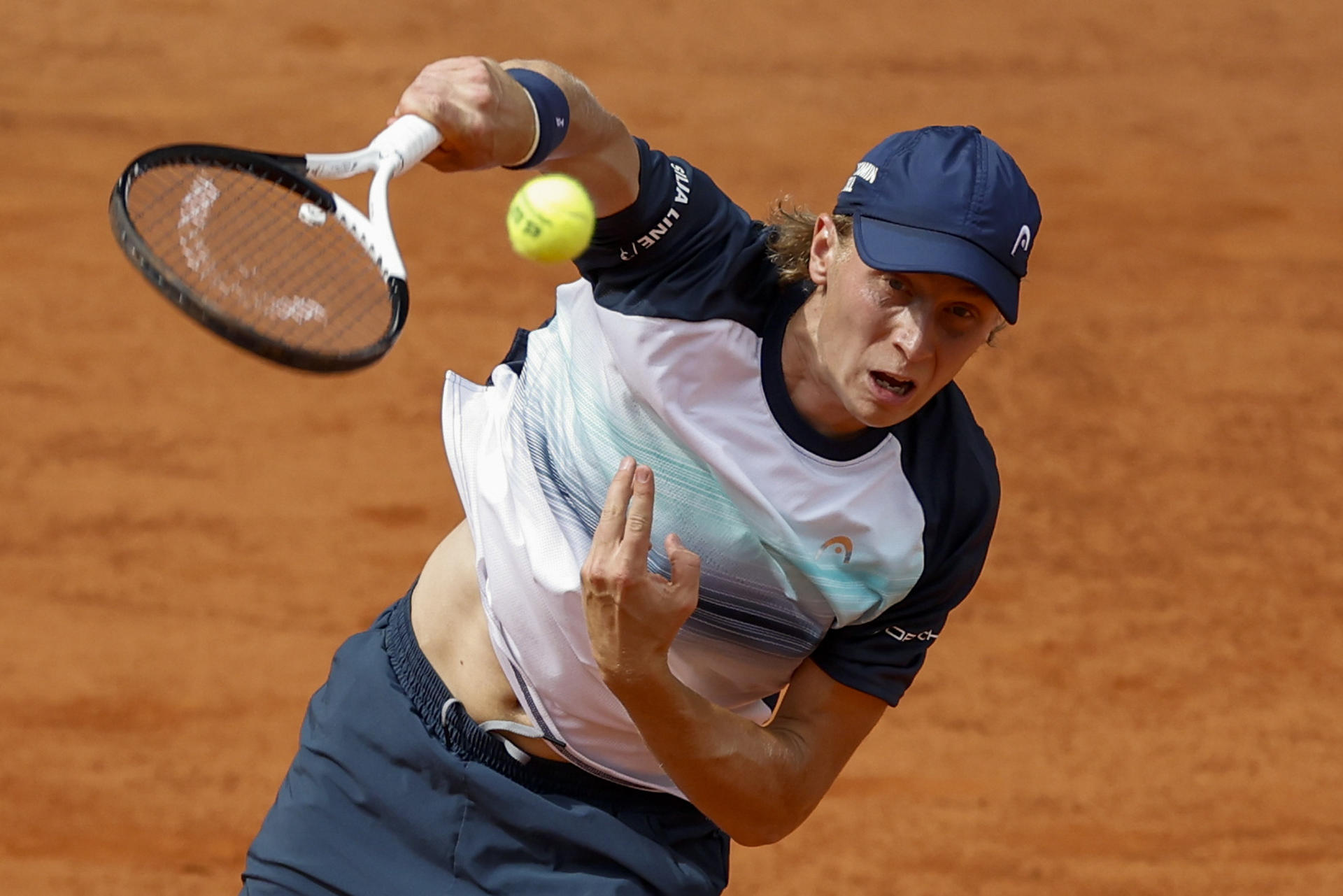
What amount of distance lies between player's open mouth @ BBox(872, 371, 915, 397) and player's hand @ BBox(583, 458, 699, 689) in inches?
17.9

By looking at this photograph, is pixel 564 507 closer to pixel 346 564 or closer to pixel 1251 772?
pixel 346 564

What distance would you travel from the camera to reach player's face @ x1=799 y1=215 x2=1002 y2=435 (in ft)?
9.61

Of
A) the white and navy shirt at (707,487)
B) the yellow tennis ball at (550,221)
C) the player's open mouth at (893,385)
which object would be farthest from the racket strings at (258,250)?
the player's open mouth at (893,385)

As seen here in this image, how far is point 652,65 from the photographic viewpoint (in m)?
8.56

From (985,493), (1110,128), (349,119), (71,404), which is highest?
(1110,128)

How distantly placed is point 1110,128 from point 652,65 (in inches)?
92.9

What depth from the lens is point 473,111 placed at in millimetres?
2732

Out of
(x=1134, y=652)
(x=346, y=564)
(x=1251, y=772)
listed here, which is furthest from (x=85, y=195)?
(x=1251, y=772)

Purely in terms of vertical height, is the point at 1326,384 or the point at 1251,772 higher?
the point at 1326,384

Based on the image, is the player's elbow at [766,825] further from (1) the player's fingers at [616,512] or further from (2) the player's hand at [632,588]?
(1) the player's fingers at [616,512]

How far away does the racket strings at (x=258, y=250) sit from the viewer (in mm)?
3008

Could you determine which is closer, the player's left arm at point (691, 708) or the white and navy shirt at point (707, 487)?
the player's left arm at point (691, 708)

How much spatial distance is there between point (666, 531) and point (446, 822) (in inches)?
31.4

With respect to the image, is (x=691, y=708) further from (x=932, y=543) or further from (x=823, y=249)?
(x=823, y=249)
